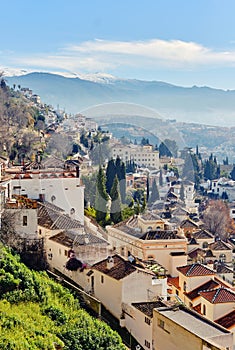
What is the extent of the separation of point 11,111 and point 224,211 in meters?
12.3

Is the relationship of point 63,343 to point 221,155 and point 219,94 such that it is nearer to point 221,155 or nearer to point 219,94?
point 219,94

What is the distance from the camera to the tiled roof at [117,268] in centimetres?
990

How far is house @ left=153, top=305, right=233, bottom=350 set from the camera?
307 inches

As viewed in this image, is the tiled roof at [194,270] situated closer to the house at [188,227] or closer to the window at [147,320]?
the window at [147,320]

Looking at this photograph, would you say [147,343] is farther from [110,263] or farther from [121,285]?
[110,263]

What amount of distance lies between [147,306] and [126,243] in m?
4.11

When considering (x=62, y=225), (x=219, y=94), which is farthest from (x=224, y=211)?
(x=62, y=225)

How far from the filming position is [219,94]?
29.7 metres

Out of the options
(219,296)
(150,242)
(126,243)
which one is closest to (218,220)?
(126,243)

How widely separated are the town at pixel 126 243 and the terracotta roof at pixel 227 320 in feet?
0.05

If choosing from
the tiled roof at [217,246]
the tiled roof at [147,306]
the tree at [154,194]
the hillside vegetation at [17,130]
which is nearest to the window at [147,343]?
the tiled roof at [147,306]

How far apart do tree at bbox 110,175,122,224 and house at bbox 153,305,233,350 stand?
5.04 meters

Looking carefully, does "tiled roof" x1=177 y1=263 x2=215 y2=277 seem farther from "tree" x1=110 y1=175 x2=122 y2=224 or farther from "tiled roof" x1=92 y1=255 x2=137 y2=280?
"tree" x1=110 y1=175 x2=122 y2=224

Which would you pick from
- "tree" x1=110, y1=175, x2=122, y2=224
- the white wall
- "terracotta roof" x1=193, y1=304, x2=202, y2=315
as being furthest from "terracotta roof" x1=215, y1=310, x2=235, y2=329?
the white wall
